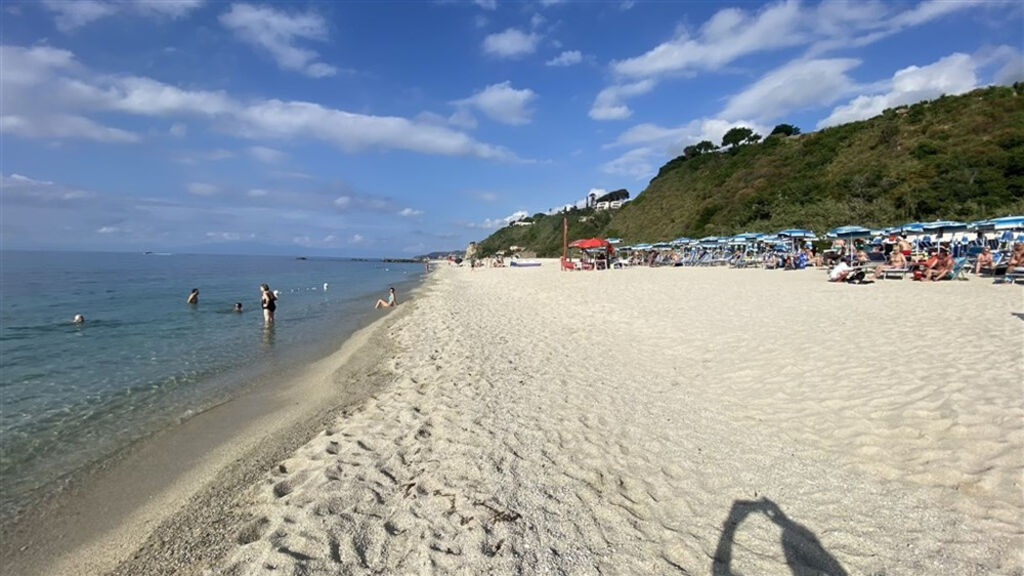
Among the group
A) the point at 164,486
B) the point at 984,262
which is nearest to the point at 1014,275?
the point at 984,262

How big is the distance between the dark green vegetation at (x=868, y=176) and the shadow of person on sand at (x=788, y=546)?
36152 mm

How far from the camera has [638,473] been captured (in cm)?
377

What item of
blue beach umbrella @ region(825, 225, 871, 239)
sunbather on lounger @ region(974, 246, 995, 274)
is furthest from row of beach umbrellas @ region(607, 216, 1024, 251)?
sunbather on lounger @ region(974, 246, 995, 274)

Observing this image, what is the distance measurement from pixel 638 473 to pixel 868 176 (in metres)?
46.2

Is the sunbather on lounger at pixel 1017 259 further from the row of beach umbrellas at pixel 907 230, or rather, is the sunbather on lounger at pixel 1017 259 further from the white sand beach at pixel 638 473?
the white sand beach at pixel 638 473

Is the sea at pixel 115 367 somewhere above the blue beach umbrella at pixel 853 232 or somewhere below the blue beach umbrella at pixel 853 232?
below

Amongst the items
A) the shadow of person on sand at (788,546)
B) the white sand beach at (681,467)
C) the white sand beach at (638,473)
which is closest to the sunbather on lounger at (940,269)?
the white sand beach at (681,467)

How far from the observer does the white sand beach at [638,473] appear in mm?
2809

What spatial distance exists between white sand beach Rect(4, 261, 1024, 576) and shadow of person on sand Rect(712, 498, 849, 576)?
0.04 ft

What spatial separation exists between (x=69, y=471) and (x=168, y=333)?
946cm

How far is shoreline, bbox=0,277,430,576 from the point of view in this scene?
350 centimetres

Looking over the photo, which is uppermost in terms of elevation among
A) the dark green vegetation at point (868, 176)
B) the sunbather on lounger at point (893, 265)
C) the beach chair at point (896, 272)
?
the dark green vegetation at point (868, 176)

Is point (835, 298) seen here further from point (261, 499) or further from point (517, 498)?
point (261, 499)

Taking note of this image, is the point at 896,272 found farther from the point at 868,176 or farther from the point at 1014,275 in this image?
the point at 868,176
